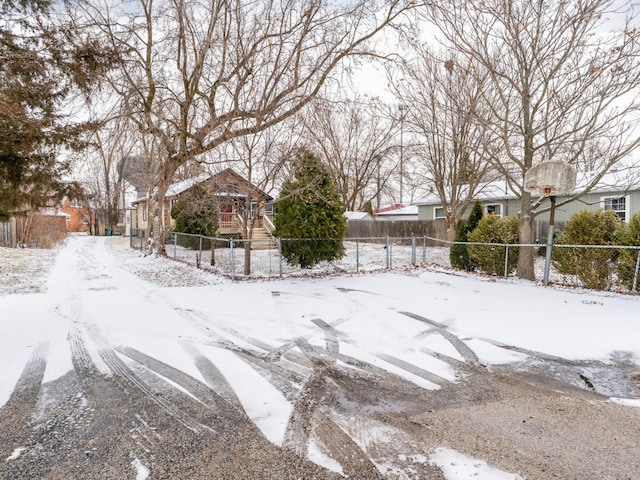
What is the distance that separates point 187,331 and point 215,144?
6.59m

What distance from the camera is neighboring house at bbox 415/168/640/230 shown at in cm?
978

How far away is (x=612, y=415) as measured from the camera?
2928mm

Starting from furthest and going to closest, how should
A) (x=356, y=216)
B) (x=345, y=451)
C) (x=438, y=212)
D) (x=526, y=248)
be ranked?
1. (x=356, y=216)
2. (x=438, y=212)
3. (x=526, y=248)
4. (x=345, y=451)

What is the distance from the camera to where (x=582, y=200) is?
1345 cm

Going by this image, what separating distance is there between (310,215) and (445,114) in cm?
637

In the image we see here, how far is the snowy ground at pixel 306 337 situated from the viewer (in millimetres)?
2906

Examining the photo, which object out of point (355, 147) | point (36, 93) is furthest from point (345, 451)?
point (355, 147)

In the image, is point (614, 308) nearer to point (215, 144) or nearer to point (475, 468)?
point (475, 468)

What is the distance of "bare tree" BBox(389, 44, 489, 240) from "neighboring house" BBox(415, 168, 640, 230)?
4.26 feet

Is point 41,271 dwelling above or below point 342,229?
below

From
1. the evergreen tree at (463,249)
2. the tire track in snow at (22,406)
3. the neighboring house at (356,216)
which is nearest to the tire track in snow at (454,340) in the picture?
the tire track in snow at (22,406)

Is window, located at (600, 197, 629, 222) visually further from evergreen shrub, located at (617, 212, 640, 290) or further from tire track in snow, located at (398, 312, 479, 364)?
tire track in snow, located at (398, 312, 479, 364)

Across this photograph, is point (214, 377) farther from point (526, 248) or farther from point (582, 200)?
point (582, 200)

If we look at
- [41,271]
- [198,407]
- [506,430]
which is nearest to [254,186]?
[41,271]
